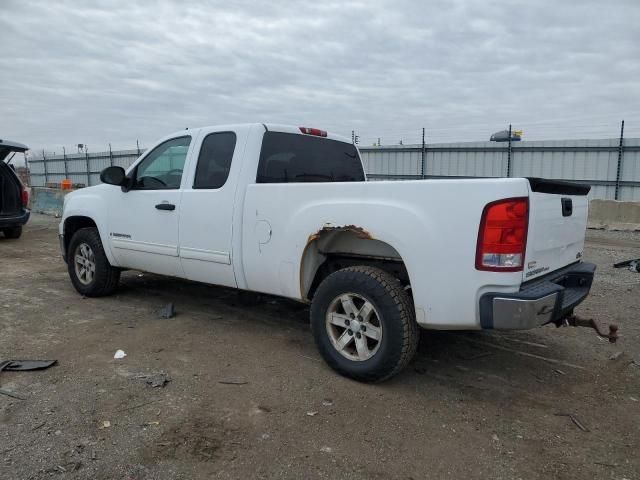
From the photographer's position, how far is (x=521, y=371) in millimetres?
3844

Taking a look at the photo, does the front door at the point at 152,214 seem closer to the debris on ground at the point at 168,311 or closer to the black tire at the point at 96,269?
the black tire at the point at 96,269

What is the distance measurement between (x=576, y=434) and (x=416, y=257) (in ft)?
4.58

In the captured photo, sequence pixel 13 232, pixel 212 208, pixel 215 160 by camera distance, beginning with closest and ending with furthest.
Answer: pixel 212 208
pixel 215 160
pixel 13 232

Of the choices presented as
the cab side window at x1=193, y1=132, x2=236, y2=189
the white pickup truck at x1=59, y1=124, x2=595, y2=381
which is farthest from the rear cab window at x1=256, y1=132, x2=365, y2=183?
the cab side window at x1=193, y1=132, x2=236, y2=189

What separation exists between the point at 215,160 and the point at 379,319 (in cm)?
224

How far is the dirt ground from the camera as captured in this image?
2596mm

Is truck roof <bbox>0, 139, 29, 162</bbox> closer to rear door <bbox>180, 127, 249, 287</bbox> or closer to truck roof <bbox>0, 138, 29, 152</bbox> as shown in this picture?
truck roof <bbox>0, 138, 29, 152</bbox>

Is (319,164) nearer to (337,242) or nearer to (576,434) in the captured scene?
(337,242)

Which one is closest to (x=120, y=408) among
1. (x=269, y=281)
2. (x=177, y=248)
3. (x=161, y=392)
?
(x=161, y=392)

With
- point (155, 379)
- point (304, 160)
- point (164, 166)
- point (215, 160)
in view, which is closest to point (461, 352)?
point (304, 160)

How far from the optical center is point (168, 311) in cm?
516

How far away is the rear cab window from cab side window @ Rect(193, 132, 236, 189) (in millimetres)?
350

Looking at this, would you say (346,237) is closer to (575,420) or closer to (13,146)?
(575,420)

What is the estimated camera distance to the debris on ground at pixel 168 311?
16.7 ft
